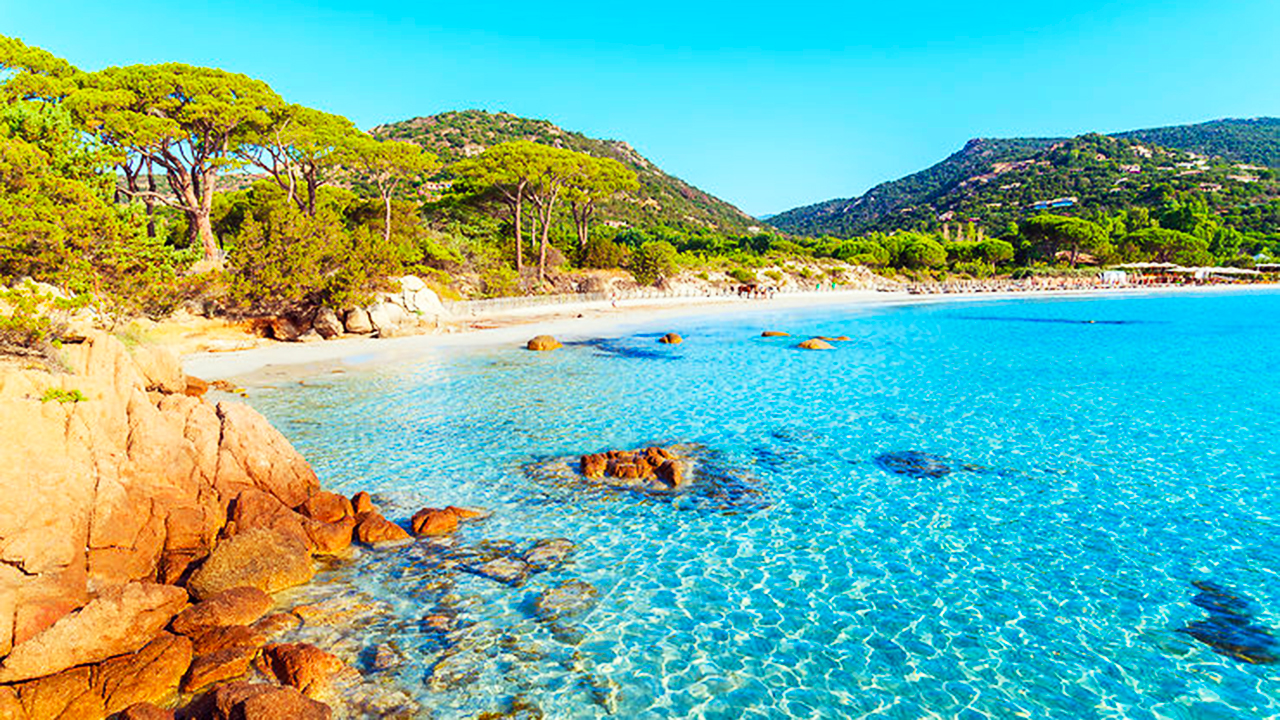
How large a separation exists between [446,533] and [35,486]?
5.26m

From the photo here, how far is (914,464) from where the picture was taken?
1356cm

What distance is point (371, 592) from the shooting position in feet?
27.5

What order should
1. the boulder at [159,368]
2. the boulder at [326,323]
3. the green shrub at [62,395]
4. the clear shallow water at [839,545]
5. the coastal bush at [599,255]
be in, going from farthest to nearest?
the coastal bush at [599,255]
the boulder at [326,323]
the boulder at [159,368]
the green shrub at [62,395]
the clear shallow water at [839,545]

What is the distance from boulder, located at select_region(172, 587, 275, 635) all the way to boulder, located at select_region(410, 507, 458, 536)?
8.51 ft

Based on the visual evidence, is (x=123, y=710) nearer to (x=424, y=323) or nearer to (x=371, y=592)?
(x=371, y=592)

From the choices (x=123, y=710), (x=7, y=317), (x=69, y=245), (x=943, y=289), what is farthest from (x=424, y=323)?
(x=943, y=289)

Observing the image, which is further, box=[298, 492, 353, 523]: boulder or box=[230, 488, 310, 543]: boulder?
box=[298, 492, 353, 523]: boulder

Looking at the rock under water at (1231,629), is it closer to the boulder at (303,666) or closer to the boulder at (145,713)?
the boulder at (303,666)

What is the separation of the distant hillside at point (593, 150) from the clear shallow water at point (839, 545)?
300ft

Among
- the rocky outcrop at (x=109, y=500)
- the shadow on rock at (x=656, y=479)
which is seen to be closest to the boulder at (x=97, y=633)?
the rocky outcrop at (x=109, y=500)

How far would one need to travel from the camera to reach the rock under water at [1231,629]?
6836 mm

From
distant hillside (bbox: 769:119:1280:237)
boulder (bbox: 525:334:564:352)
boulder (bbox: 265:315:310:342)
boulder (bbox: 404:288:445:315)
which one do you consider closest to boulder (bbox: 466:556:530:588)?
boulder (bbox: 525:334:564:352)

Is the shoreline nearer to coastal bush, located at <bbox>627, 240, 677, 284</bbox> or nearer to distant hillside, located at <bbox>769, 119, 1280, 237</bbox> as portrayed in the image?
coastal bush, located at <bbox>627, 240, 677, 284</bbox>

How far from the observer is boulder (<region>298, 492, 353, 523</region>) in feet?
33.8
